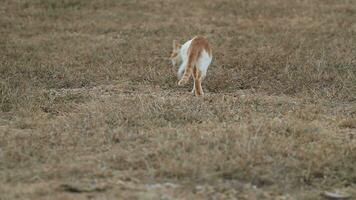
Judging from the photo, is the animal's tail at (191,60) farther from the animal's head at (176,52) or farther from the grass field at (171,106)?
the animal's head at (176,52)

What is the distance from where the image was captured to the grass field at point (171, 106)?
235 inches

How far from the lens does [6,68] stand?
449 inches

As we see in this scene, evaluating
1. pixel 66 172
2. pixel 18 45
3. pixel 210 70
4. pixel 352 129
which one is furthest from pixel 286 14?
pixel 66 172

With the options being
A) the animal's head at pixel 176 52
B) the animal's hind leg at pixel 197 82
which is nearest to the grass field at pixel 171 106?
the animal's hind leg at pixel 197 82

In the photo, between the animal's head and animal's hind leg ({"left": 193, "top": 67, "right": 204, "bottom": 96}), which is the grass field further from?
the animal's head

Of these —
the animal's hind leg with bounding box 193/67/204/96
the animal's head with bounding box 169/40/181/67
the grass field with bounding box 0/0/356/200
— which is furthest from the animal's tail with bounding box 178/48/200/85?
the animal's head with bounding box 169/40/181/67

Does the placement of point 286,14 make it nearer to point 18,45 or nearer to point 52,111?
point 18,45

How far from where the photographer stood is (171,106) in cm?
845

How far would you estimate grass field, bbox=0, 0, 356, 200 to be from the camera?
19.6 feet

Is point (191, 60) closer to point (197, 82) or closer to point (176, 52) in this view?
point (197, 82)

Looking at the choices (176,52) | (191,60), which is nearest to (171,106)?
(191,60)

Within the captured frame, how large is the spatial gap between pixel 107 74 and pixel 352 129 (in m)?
4.85

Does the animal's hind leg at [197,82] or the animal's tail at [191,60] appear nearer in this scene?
the animal's tail at [191,60]

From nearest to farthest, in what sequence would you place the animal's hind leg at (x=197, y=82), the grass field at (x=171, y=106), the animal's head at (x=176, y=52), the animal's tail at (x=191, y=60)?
1. the grass field at (x=171, y=106)
2. the animal's tail at (x=191, y=60)
3. the animal's hind leg at (x=197, y=82)
4. the animal's head at (x=176, y=52)
